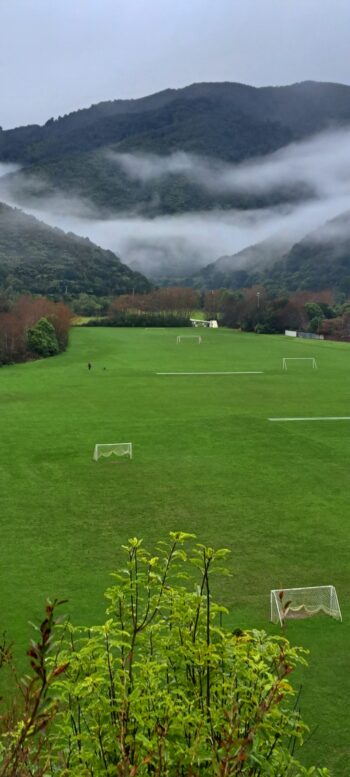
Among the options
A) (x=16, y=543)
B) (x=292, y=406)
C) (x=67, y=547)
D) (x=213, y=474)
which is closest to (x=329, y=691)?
(x=67, y=547)

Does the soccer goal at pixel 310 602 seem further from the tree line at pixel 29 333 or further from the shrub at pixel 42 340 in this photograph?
the shrub at pixel 42 340

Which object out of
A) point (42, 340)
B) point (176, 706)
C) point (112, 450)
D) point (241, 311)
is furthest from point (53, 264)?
point (176, 706)

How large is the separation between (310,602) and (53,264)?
162927 millimetres

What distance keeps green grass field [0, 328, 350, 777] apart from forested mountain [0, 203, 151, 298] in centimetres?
11091

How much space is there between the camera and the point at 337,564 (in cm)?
1678

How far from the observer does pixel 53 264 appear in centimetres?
16900

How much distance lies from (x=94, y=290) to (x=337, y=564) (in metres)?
154

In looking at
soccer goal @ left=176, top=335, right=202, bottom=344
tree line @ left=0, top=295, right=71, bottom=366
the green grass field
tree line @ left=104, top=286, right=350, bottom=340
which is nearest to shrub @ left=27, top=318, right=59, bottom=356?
tree line @ left=0, top=295, right=71, bottom=366

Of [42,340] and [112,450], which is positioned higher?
[42,340]

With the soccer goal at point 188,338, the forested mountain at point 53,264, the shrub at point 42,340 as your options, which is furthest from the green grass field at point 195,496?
the forested mountain at point 53,264

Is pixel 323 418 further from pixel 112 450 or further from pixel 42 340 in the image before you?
pixel 42 340

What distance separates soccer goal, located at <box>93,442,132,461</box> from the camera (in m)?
27.2

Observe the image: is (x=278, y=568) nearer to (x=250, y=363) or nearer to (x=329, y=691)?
(x=329, y=691)

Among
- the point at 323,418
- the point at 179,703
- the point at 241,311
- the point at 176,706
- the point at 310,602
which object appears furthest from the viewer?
the point at 241,311
